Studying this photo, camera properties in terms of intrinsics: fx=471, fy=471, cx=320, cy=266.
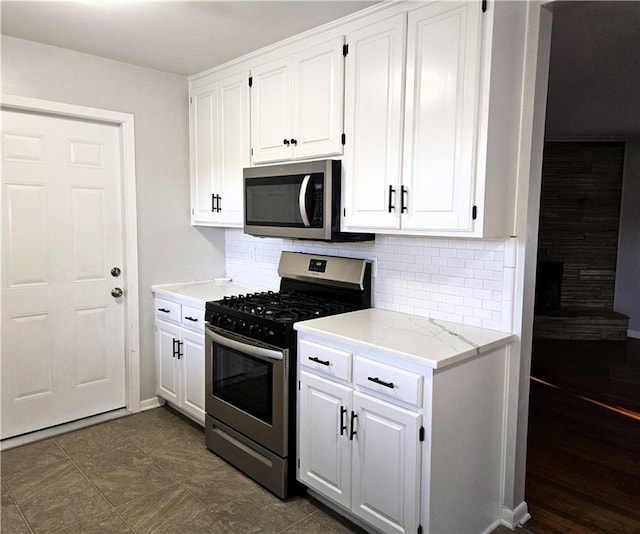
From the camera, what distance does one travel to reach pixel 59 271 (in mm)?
3088

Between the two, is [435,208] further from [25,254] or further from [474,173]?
[25,254]

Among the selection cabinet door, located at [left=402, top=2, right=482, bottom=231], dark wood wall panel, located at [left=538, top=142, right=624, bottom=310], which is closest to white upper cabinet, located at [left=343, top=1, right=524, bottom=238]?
cabinet door, located at [left=402, top=2, right=482, bottom=231]

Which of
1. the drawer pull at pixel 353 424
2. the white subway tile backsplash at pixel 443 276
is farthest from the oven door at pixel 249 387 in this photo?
the white subway tile backsplash at pixel 443 276

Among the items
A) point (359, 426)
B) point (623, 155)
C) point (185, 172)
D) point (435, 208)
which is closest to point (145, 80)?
point (185, 172)

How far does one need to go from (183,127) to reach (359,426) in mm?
2603

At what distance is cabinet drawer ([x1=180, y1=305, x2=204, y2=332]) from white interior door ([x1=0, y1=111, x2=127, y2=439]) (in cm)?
58

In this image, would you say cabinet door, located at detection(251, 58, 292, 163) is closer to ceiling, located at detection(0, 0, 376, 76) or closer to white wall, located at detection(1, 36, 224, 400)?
ceiling, located at detection(0, 0, 376, 76)

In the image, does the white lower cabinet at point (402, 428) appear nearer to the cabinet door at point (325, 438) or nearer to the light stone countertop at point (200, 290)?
the cabinet door at point (325, 438)

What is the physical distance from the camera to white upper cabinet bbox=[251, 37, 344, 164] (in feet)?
8.10

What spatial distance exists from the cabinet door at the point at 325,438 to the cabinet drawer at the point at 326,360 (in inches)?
2.0

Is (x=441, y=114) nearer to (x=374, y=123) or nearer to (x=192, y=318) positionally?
(x=374, y=123)

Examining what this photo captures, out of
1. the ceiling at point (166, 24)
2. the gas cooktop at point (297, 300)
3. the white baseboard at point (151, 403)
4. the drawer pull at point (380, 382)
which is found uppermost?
the ceiling at point (166, 24)

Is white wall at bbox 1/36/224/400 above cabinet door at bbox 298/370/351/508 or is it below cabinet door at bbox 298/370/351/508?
above

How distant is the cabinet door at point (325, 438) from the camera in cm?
211
